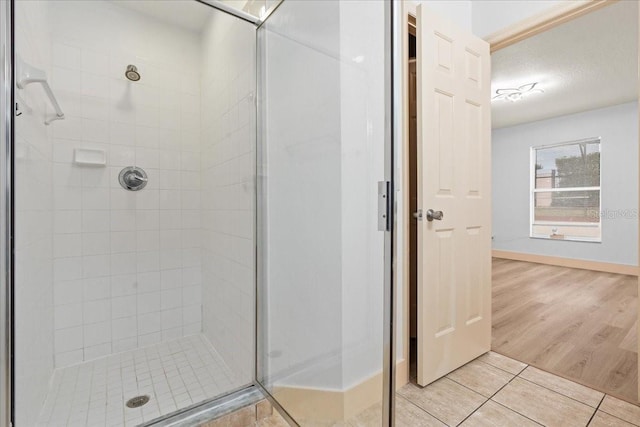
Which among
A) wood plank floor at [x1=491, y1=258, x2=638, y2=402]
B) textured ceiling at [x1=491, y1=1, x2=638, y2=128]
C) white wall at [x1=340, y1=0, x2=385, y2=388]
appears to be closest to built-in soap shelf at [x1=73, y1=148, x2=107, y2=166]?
white wall at [x1=340, y1=0, x2=385, y2=388]

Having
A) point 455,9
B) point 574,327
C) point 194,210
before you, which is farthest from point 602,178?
point 194,210

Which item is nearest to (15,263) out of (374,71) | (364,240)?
(364,240)

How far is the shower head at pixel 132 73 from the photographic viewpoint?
204cm

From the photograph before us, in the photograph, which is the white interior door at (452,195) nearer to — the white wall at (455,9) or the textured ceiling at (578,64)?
the white wall at (455,9)

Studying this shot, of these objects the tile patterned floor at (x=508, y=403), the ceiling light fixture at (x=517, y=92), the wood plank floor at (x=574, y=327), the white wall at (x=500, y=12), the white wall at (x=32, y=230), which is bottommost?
the tile patterned floor at (x=508, y=403)

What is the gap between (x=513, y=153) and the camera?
5.10m

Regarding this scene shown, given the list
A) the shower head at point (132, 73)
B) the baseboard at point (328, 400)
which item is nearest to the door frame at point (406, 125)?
the baseboard at point (328, 400)

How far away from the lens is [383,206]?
2.89ft

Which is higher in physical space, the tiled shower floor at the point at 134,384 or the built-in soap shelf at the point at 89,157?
the built-in soap shelf at the point at 89,157

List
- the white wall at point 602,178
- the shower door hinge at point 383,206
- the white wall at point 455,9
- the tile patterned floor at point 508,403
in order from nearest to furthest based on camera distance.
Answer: the shower door hinge at point 383,206
the tile patterned floor at point 508,403
the white wall at point 455,9
the white wall at point 602,178

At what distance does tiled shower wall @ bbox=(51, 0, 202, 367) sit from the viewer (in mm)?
1890

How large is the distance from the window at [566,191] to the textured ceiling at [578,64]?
2.11 feet

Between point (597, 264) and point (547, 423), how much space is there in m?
4.16

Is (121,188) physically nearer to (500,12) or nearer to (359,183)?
(359,183)
